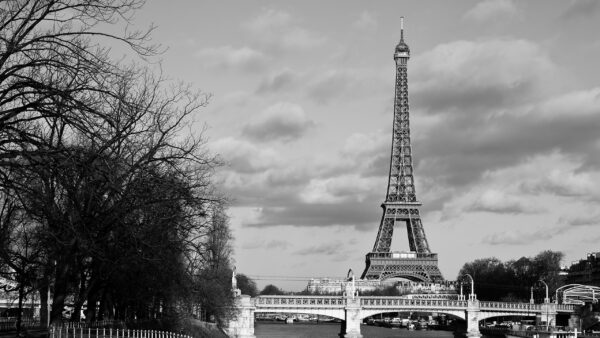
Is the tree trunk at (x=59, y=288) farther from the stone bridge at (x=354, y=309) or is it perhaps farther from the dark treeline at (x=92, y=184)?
the stone bridge at (x=354, y=309)

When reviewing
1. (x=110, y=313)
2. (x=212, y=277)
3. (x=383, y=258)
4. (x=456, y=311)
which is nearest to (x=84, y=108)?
(x=110, y=313)

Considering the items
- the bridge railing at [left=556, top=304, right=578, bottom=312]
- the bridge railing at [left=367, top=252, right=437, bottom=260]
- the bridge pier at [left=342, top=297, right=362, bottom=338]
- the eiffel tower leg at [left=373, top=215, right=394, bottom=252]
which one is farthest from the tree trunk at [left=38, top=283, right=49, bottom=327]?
the eiffel tower leg at [left=373, top=215, right=394, bottom=252]

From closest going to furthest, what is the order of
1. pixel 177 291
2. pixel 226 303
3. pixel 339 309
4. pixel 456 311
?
pixel 177 291 → pixel 226 303 → pixel 339 309 → pixel 456 311

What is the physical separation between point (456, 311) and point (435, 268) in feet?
244

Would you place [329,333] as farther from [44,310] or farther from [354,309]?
[44,310]

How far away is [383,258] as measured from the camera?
189 meters

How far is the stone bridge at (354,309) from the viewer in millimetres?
100312

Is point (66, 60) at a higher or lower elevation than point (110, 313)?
higher

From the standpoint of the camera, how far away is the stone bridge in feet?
329

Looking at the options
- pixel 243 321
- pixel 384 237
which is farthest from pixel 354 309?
pixel 384 237

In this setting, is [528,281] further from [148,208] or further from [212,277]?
[148,208]

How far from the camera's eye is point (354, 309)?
10588 centimetres

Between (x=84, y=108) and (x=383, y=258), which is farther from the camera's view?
(x=383, y=258)

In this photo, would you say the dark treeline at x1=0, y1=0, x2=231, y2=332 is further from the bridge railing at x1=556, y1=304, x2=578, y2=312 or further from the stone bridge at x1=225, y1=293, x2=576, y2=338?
the bridge railing at x1=556, y1=304, x2=578, y2=312
